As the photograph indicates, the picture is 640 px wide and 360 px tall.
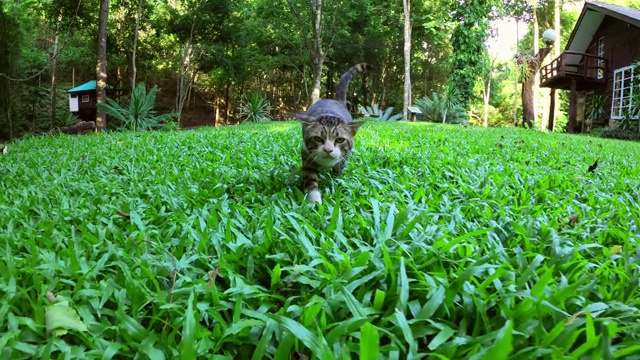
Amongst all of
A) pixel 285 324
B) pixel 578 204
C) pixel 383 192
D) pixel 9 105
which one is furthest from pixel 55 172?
pixel 9 105

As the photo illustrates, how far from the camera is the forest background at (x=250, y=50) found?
53.7ft

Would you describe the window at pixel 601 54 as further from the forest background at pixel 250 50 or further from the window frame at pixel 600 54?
the forest background at pixel 250 50

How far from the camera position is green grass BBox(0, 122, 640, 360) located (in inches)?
41.2

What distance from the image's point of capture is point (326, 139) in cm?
285

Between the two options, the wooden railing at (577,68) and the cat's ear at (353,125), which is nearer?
the cat's ear at (353,125)

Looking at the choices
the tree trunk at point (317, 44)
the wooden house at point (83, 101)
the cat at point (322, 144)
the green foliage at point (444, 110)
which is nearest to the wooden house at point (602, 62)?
the green foliage at point (444, 110)

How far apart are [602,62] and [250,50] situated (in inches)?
657

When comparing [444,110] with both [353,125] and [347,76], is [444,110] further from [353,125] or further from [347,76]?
[353,125]

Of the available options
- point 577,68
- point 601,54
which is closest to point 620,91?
point 577,68

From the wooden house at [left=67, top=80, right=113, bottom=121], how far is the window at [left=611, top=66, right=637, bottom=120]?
24361 millimetres

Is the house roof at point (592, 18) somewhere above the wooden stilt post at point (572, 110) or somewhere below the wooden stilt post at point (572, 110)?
above

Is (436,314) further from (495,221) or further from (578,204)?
(578,204)

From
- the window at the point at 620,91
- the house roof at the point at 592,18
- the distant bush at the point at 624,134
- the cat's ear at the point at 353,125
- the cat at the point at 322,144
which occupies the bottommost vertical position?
the cat at the point at 322,144

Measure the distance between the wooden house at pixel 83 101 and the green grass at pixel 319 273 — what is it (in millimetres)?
21547
